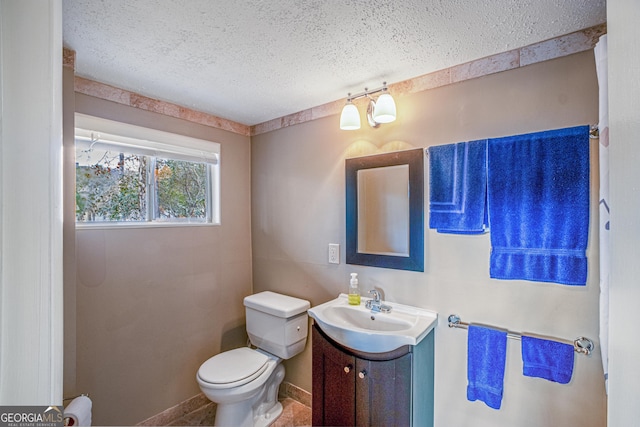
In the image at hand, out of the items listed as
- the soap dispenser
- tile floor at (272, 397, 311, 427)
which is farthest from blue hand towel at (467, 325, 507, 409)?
tile floor at (272, 397, 311, 427)

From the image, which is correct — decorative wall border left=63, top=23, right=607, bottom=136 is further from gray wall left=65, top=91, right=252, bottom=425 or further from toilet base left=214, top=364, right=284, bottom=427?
toilet base left=214, top=364, right=284, bottom=427

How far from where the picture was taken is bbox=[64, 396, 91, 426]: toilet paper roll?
1.31 m

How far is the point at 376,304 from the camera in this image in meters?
1.74

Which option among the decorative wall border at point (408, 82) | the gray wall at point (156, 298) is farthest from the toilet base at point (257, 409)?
the decorative wall border at point (408, 82)

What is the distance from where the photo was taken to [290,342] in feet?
6.47

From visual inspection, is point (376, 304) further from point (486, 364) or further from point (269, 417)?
point (269, 417)

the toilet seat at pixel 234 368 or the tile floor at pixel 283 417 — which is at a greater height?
the toilet seat at pixel 234 368

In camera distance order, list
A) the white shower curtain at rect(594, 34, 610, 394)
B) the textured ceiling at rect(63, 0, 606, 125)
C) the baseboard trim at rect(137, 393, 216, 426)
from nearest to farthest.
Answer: the white shower curtain at rect(594, 34, 610, 394) → the textured ceiling at rect(63, 0, 606, 125) → the baseboard trim at rect(137, 393, 216, 426)

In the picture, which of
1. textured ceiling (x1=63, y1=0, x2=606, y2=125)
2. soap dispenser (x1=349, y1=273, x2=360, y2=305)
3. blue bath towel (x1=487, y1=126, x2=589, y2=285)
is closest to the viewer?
textured ceiling (x1=63, y1=0, x2=606, y2=125)

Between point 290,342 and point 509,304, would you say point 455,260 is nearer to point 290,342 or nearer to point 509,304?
point 509,304

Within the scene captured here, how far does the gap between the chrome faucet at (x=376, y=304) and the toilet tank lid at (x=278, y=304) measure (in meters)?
0.50

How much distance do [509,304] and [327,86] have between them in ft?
4.99

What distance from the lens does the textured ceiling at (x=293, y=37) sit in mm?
1080

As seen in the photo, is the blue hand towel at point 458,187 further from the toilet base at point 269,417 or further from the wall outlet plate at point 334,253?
the toilet base at point 269,417
